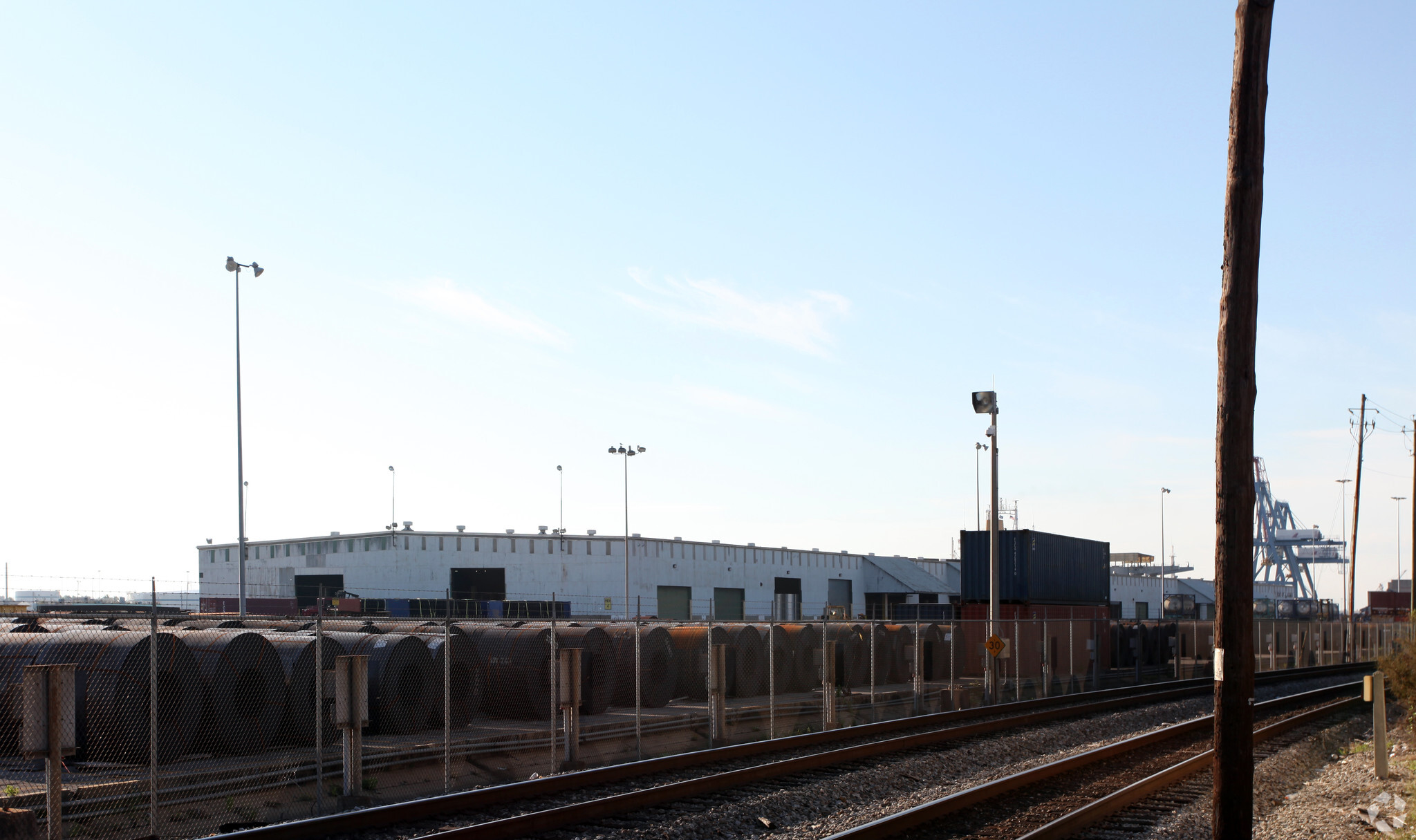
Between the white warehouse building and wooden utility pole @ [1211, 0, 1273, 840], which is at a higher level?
wooden utility pole @ [1211, 0, 1273, 840]

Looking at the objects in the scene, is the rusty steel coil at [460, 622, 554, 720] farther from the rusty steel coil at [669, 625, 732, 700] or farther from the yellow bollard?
the yellow bollard

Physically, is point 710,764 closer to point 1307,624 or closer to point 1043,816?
point 1043,816

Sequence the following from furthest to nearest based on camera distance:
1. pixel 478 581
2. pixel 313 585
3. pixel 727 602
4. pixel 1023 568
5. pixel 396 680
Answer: pixel 727 602 < pixel 313 585 < pixel 478 581 < pixel 1023 568 < pixel 396 680

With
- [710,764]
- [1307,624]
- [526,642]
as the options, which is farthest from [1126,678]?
[710,764]

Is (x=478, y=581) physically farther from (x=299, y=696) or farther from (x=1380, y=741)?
(x=1380, y=741)

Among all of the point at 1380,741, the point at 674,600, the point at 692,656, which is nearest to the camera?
the point at 1380,741

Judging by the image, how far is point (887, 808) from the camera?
552 inches

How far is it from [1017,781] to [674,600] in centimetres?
7162

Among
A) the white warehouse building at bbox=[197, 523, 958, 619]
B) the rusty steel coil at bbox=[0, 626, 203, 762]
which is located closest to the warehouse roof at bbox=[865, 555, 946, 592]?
the white warehouse building at bbox=[197, 523, 958, 619]

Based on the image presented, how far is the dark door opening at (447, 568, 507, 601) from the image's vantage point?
80.2 metres

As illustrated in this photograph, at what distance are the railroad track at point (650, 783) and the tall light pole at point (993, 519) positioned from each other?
394 cm

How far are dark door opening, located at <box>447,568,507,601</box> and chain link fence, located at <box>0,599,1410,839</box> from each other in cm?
5074

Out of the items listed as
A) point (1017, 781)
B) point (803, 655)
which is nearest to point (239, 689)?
point (1017, 781)

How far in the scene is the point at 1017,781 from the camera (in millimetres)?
15242
